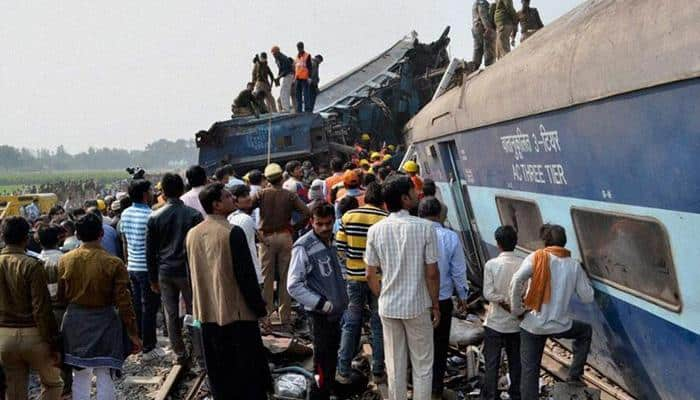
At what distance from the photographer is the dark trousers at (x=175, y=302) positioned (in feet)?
17.6

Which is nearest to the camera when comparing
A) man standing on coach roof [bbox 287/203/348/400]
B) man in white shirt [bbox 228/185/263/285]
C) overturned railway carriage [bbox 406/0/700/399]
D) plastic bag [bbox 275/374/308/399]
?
overturned railway carriage [bbox 406/0/700/399]

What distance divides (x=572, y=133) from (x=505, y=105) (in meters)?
1.23

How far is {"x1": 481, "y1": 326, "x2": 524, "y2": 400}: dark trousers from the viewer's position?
4.55 meters

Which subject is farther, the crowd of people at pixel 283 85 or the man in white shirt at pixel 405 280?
the crowd of people at pixel 283 85

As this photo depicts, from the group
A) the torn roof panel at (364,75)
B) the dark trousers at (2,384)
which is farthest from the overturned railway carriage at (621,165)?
the torn roof panel at (364,75)

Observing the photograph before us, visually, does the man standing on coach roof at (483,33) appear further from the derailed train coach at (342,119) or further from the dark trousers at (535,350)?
the dark trousers at (535,350)

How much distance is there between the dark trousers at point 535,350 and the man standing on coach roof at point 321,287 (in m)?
1.31

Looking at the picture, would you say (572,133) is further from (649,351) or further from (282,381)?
(282,381)

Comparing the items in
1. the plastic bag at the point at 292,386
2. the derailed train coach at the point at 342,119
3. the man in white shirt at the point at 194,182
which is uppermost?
the derailed train coach at the point at 342,119

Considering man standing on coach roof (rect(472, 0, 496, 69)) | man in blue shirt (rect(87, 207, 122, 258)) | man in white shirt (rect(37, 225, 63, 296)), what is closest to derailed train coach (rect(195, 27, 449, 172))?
man standing on coach roof (rect(472, 0, 496, 69))

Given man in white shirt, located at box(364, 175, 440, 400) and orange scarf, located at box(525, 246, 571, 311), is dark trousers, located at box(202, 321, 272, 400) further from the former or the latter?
orange scarf, located at box(525, 246, 571, 311)

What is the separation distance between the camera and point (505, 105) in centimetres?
523

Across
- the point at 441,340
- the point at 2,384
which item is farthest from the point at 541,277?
the point at 2,384

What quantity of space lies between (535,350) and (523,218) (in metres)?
1.50
